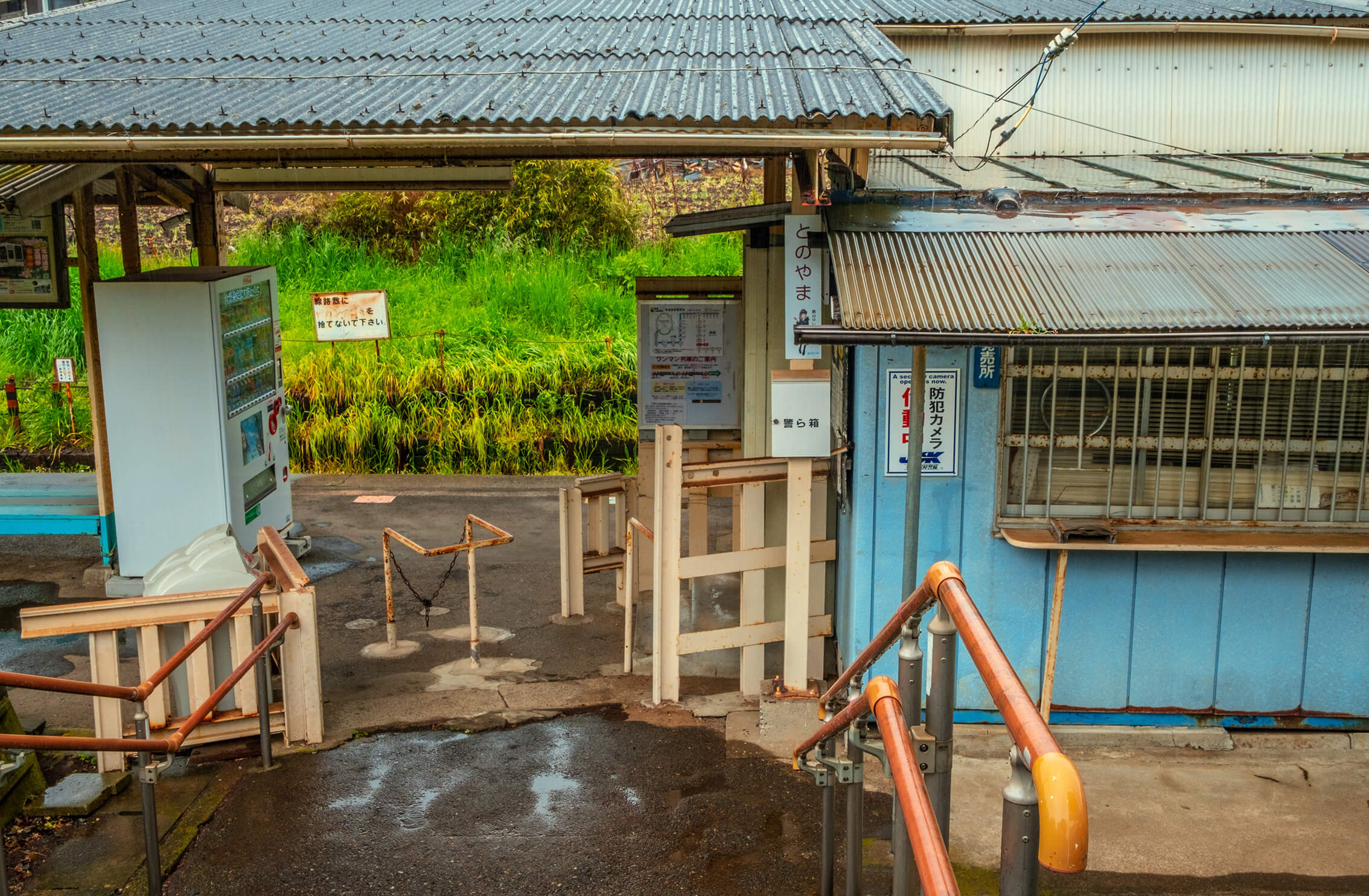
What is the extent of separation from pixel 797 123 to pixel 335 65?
2.95 metres

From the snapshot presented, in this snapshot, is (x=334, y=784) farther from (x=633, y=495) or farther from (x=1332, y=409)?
(x=1332, y=409)

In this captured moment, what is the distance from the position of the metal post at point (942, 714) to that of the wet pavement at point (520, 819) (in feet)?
7.51

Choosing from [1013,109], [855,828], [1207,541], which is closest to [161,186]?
[1013,109]

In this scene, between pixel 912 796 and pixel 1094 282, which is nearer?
pixel 912 796

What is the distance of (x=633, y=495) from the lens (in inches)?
322

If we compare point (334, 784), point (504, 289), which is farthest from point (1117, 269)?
point (504, 289)

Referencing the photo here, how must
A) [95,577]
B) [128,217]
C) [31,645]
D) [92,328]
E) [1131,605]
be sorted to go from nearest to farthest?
[1131,605] → [31,645] → [92,328] → [128,217] → [95,577]

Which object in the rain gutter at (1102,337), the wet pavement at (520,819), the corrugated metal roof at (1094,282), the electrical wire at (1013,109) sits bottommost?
the wet pavement at (520,819)

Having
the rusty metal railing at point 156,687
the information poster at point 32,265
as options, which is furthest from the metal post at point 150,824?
the information poster at point 32,265

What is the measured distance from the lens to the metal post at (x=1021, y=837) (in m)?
1.97

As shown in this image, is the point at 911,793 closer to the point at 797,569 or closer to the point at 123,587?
the point at 797,569

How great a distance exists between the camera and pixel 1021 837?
1.97 m

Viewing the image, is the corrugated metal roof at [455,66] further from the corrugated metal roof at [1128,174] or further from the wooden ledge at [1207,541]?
the wooden ledge at [1207,541]

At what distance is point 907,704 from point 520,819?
9.66 feet
